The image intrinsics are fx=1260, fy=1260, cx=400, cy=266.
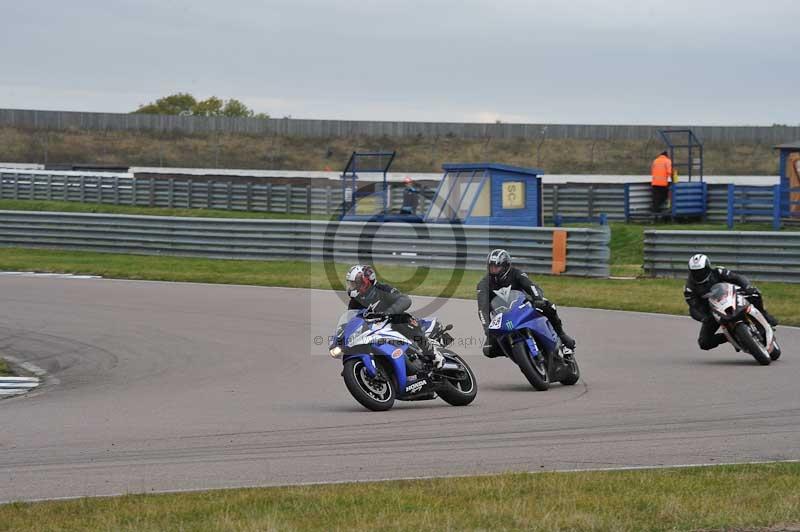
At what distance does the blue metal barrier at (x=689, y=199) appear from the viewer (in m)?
37.3

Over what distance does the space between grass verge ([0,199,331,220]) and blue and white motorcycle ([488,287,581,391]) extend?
3061 cm

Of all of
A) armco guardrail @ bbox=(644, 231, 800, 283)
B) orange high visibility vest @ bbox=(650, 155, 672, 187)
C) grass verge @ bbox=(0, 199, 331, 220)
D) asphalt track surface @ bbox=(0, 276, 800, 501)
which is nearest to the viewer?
asphalt track surface @ bbox=(0, 276, 800, 501)

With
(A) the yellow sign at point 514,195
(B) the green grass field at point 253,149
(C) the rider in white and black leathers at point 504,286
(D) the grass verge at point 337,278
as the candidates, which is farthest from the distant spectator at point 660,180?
(C) the rider in white and black leathers at point 504,286

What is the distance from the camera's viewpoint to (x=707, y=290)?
15484 millimetres

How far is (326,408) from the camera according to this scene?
39.9ft

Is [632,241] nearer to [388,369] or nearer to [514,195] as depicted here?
[514,195]

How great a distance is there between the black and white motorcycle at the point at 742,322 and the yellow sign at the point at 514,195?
17487mm

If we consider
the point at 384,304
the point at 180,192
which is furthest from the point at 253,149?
the point at 384,304

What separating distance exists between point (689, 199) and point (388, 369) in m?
27.5

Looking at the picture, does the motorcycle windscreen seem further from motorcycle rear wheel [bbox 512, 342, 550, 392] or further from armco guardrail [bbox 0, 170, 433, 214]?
armco guardrail [bbox 0, 170, 433, 214]

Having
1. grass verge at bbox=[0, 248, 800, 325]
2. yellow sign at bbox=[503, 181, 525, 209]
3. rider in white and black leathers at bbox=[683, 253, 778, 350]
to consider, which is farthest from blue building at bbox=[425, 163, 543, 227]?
rider in white and black leathers at bbox=[683, 253, 778, 350]

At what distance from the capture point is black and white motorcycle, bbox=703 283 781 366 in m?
15.1

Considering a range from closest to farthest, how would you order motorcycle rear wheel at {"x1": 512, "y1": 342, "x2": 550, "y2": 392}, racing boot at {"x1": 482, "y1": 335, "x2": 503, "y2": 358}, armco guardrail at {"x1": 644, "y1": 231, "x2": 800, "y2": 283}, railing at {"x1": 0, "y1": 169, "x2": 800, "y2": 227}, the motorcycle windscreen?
motorcycle rear wheel at {"x1": 512, "y1": 342, "x2": 550, "y2": 392} → racing boot at {"x1": 482, "y1": 335, "x2": 503, "y2": 358} → the motorcycle windscreen → armco guardrail at {"x1": 644, "y1": 231, "x2": 800, "y2": 283} → railing at {"x1": 0, "y1": 169, "x2": 800, "y2": 227}

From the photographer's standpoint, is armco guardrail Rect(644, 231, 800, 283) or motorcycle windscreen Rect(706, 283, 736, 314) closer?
motorcycle windscreen Rect(706, 283, 736, 314)
